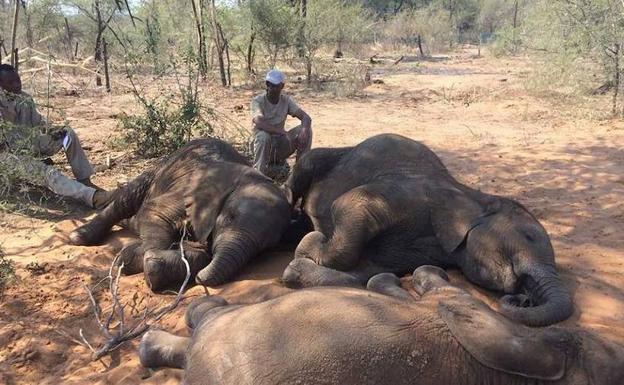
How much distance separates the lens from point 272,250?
5375mm

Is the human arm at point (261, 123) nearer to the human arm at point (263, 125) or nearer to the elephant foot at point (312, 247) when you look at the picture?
the human arm at point (263, 125)

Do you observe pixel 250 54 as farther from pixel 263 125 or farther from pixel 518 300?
pixel 518 300

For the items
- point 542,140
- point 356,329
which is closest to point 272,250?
point 356,329

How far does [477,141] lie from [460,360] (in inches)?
303

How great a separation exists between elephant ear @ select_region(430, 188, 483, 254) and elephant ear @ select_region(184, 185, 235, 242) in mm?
1857

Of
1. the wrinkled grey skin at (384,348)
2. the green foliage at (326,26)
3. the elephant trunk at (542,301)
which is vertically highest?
the green foliage at (326,26)

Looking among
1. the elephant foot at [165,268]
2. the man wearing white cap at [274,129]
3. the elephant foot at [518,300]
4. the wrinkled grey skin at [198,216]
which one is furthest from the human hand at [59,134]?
the elephant foot at [518,300]

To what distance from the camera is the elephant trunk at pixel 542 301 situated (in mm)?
3508

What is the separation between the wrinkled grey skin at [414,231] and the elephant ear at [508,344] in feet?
3.25

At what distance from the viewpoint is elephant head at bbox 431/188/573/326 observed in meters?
3.70

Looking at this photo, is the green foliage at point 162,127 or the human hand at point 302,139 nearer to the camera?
the human hand at point 302,139

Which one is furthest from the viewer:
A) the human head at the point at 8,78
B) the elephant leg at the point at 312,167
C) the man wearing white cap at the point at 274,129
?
the man wearing white cap at the point at 274,129

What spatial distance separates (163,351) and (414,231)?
7.18 feet

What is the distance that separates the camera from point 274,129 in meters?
7.37
